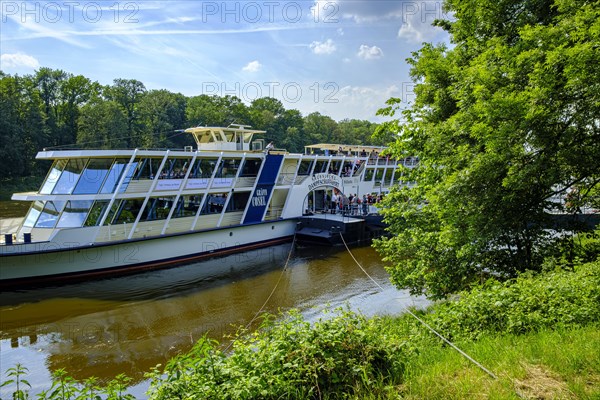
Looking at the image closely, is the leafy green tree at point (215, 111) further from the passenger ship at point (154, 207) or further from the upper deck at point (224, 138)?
the passenger ship at point (154, 207)

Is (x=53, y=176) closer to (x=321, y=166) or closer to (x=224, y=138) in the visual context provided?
(x=224, y=138)

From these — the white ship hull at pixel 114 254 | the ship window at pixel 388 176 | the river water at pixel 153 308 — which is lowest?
the river water at pixel 153 308

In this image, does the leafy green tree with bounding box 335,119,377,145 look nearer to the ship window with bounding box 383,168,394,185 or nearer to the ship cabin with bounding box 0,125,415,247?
the ship window with bounding box 383,168,394,185

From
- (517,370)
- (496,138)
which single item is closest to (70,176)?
(496,138)

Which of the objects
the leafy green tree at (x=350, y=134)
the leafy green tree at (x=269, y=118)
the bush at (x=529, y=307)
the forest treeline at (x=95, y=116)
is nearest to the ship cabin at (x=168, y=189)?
the bush at (x=529, y=307)

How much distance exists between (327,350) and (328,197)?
71.8ft

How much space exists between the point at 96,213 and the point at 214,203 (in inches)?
221

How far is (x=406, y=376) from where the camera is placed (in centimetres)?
432

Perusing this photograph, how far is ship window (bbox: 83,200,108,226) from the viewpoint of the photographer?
15219 mm

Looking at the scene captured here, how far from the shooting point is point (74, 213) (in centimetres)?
1512

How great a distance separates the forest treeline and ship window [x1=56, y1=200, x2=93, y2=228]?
20.2 meters

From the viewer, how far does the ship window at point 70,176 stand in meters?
15.2

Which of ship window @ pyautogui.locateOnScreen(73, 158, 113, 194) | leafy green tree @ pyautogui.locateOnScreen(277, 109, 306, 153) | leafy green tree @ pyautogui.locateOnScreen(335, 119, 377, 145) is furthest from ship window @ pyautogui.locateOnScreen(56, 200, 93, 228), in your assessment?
leafy green tree @ pyautogui.locateOnScreen(335, 119, 377, 145)

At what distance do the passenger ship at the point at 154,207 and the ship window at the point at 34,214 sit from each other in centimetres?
5
